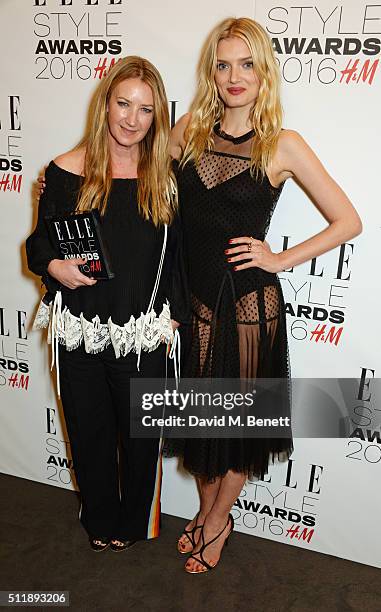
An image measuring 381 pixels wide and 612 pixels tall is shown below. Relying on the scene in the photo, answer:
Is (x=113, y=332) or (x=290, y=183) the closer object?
(x=113, y=332)

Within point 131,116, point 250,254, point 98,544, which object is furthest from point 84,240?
point 98,544

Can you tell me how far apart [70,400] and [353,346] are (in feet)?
3.07

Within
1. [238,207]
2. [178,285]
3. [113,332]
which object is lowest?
[113,332]

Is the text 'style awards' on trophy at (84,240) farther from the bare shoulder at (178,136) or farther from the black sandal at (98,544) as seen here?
the black sandal at (98,544)

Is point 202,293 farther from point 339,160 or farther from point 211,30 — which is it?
point 211,30

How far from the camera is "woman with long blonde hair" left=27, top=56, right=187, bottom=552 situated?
155cm

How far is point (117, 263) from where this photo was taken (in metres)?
1.63

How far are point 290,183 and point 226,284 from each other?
0.41m

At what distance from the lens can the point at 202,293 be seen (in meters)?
1.72

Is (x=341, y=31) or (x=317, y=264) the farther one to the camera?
(x=317, y=264)

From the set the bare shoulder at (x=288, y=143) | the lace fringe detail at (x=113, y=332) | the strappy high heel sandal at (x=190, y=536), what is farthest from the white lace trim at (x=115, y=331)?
the strappy high heel sandal at (x=190, y=536)

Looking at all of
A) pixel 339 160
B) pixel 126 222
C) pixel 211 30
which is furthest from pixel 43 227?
pixel 339 160
